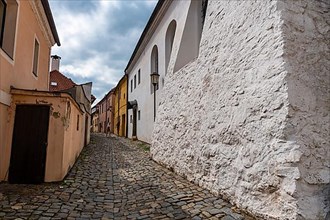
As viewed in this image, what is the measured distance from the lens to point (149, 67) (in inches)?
576

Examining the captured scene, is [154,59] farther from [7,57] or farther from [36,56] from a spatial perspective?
[7,57]

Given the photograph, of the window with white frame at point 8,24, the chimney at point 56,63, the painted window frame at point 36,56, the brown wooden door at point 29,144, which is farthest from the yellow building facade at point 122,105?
the brown wooden door at point 29,144

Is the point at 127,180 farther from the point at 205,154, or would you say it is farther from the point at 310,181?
the point at 310,181

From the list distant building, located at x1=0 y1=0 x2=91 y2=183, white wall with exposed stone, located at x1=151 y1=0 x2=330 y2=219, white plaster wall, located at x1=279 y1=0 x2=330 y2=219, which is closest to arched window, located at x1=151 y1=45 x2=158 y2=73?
distant building, located at x1=0 y1=0 x2=91 y2=183

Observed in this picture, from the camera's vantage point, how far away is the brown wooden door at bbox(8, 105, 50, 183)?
18.0 feet

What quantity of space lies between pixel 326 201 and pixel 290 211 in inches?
22.6

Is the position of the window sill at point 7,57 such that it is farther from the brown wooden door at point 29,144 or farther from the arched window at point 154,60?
the arched window at point 154,60

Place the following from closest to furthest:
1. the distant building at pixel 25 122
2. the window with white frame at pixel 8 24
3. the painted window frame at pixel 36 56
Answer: the distant building at pixel 25 122, the window with white frame at pixel 8 24, the painted window frame at pixel 36 56

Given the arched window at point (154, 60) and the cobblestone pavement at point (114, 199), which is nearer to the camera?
the cobblestone pavement at point (114, 199)

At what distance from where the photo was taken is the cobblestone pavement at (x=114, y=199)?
388 centimetres

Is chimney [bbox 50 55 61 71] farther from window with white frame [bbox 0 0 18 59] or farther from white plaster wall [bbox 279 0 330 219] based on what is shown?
white plaster wall [bbox 279 0 330 219]

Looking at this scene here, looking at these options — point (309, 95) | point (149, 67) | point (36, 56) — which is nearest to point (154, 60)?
point (149, 67)

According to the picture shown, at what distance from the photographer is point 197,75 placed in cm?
615

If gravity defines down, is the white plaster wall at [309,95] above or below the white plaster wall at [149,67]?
below
